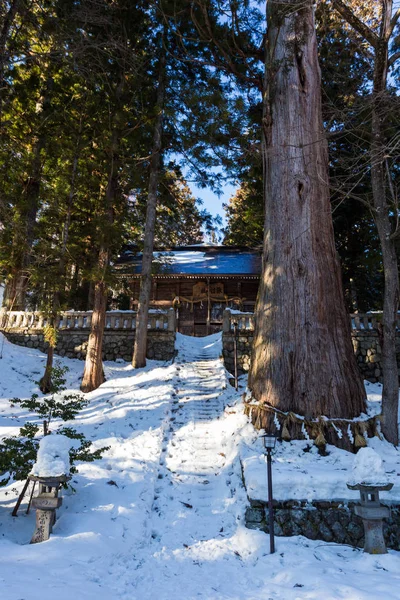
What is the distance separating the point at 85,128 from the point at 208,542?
11754 millimetres

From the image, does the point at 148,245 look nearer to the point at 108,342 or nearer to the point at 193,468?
the point at 108,342

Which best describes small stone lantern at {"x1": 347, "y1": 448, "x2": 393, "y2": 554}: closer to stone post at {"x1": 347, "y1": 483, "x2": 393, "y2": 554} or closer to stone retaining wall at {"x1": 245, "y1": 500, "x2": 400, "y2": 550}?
stone post at {"x1": 347, "y1": 483, "x2": 393, "y2": 554}

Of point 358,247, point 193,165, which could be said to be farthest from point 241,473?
point 358,247

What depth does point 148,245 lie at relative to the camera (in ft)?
38.2

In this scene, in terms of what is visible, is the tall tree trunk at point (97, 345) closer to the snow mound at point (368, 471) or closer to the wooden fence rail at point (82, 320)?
the wooden fence rail at point (82, 320)

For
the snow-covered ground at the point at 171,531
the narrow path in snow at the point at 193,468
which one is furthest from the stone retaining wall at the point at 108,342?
the snow-covered ground at the point at 171,531

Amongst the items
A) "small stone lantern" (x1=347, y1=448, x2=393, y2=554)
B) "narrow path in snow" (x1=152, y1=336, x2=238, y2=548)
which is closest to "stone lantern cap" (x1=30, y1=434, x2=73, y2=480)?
"narrow path in snow" (x1=152, y1=336, x2=238, y2=548)

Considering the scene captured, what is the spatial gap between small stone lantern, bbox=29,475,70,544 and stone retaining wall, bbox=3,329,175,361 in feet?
27.9

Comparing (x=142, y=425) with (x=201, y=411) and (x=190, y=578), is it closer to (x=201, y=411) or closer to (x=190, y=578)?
(x=201, y=411)

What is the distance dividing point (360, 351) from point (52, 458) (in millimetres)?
10919

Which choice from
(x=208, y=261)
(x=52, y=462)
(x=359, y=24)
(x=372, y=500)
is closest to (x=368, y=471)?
(x=372, y=500)

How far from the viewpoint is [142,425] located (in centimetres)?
748

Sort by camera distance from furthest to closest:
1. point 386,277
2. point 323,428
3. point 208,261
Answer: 1. point 208,261
2. point 386,277
3. point 323,428

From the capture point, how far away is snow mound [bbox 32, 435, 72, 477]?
390cm
